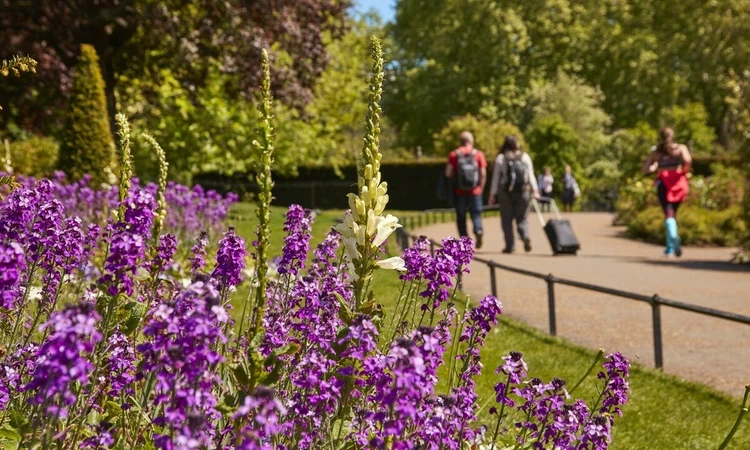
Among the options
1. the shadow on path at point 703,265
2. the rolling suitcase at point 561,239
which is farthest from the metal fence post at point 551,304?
the rolling suitcase at point 561,239

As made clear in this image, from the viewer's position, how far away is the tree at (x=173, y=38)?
20484 millimetres

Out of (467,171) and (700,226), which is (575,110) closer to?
(700,226)

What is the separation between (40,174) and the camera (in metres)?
18.1

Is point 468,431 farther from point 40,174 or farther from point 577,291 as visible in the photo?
point 40,174

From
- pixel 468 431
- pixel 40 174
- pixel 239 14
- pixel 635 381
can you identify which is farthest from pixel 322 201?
pixel 468 431

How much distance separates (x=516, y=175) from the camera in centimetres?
1552

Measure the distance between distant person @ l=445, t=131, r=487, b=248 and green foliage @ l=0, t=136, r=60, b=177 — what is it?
24.5 ft

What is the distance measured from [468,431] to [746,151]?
14.9 meters

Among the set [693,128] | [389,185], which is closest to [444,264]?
[389,185]

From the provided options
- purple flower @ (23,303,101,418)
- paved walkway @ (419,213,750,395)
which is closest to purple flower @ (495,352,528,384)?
purple flower @ (23,303,101,418)

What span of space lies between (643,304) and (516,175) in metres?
5.28

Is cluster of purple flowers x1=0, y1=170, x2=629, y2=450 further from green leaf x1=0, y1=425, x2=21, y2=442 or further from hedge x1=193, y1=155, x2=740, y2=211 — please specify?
hedge x1=193, y1=155, x2=740, y2=211

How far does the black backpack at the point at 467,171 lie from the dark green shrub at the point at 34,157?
24.8ft

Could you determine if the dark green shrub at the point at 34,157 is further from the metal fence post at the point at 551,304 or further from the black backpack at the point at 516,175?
the metal fence post at the point at 551,304
